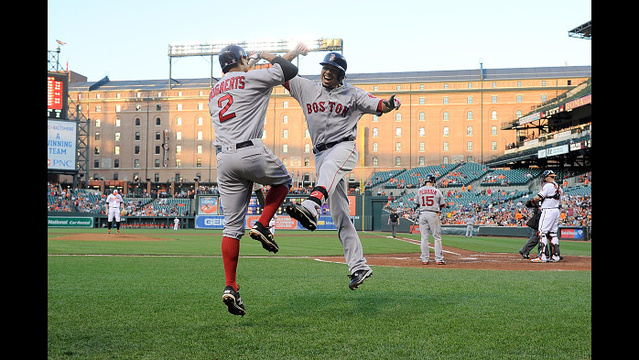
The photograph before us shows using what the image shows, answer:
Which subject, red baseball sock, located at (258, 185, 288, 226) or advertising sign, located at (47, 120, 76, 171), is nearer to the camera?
red baseball sock, located at (258, 185, 288, 226)

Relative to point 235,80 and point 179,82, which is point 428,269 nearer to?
point 235,80

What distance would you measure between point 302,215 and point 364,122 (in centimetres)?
7188

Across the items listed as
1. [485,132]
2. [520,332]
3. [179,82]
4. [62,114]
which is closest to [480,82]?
[485,132]

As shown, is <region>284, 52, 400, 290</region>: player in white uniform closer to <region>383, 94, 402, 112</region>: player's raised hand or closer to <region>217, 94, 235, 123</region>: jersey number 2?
<region>383, 94, 402, 112</region>: player's raised hand

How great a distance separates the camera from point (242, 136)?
520cm

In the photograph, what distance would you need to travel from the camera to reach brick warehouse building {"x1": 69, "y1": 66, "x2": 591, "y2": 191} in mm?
76750

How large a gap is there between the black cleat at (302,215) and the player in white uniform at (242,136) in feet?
1.93

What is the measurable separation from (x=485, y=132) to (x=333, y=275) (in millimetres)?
70368

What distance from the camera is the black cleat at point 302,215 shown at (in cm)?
443

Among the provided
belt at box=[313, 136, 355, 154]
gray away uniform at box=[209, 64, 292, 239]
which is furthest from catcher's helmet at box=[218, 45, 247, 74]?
belt at box=[313, 136, 355, 154]

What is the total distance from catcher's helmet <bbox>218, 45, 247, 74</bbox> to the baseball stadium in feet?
2.80

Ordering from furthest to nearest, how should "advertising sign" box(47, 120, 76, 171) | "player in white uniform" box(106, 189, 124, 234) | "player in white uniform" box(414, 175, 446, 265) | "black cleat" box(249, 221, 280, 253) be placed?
"advertising sign" box(47, 120, 76, 171) → "player in white uniform" box(106, 189, 124, 234) → "player in white uniform" box(414, 175, 446, 265) → "black cleat" box(249, 221, 280, 253)

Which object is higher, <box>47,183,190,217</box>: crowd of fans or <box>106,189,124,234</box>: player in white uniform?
<box>106,189,124,234</box>: player in white uniform

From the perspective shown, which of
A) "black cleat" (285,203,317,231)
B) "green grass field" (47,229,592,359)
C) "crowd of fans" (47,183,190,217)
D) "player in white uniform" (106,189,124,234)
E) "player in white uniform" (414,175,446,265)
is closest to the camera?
"black cleat" (285,203,317,231)
